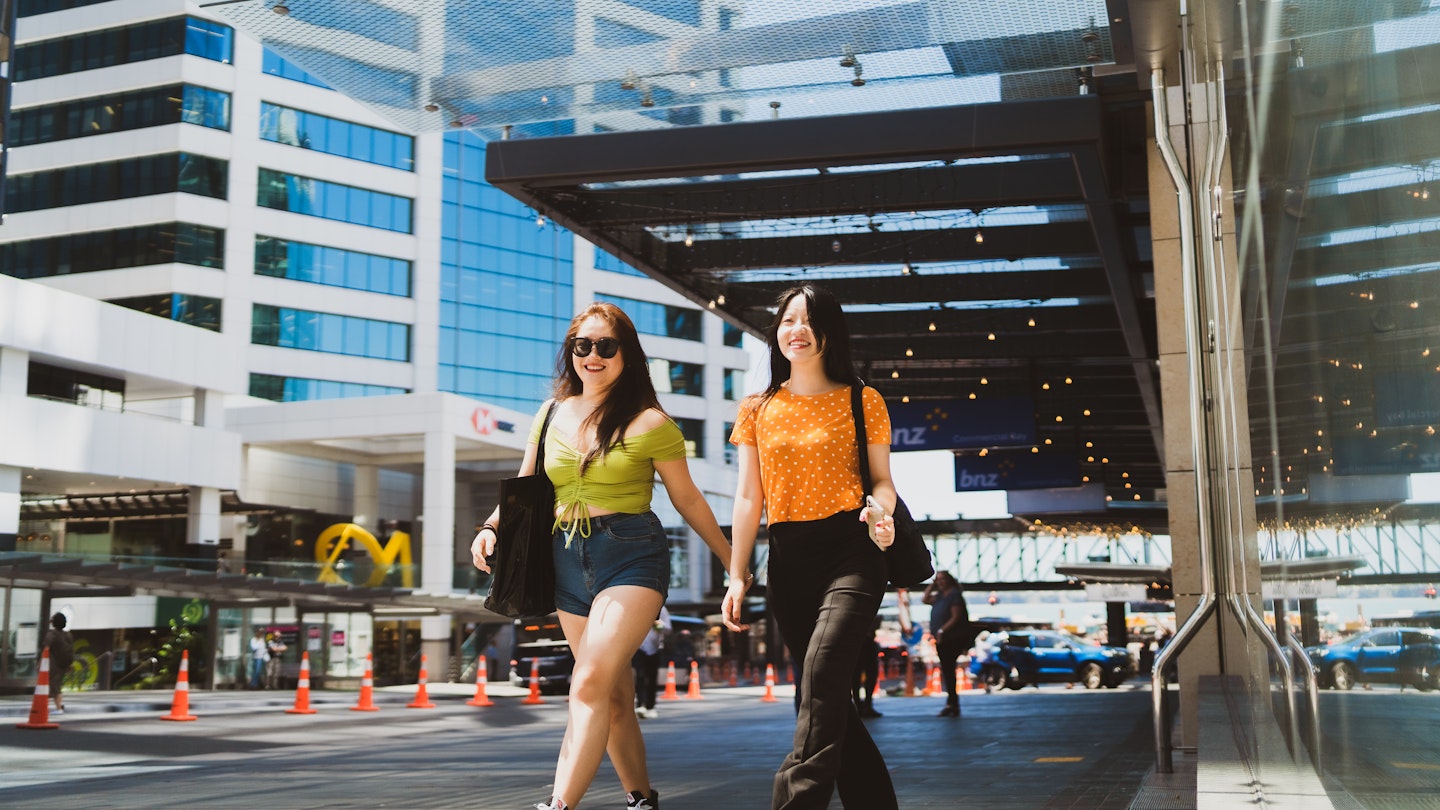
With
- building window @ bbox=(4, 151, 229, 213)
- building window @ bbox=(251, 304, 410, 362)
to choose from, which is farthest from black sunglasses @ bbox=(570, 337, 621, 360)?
building window @ bbox=(251, 304, 410, 362)

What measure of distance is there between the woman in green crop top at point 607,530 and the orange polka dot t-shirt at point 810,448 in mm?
243

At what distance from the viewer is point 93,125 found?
47.2 meters

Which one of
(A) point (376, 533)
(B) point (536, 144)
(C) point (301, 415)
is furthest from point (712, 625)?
(B) point (536, 144)

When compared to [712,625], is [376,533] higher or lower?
higher

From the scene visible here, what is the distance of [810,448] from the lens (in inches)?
166

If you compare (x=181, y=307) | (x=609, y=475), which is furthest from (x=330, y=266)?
(x=609, y=475)

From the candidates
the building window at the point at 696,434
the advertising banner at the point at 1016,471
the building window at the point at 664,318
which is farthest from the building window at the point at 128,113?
the advertising banner at the point at 1016,471

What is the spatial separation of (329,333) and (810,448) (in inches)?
1920

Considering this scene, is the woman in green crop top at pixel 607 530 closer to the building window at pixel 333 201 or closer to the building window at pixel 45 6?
the building window at pixel 333 201

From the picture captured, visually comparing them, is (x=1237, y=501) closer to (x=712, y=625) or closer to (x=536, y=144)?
(x=536, y=144)

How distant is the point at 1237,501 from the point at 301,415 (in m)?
40.5

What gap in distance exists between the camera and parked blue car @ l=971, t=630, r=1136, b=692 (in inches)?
1176

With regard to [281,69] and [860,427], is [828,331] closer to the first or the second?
[860,427]

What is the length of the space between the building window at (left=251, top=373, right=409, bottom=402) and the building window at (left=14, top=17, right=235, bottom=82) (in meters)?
11.2
